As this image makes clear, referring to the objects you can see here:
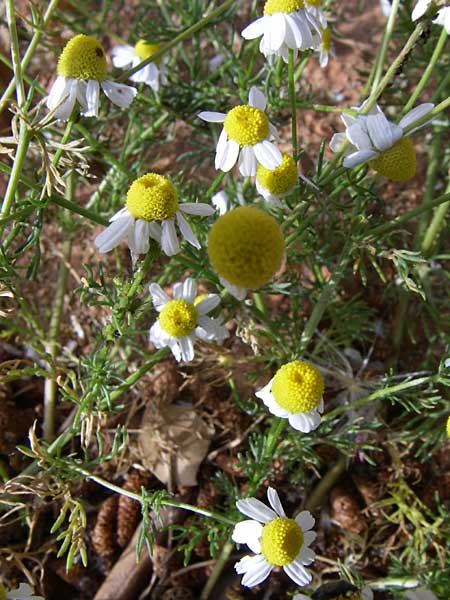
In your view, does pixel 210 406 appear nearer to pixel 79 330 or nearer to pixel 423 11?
pixel 79 330

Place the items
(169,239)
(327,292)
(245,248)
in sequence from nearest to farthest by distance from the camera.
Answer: (245,248), (169,239), (327,292)

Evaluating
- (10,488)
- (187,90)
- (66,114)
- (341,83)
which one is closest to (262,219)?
(66,114)

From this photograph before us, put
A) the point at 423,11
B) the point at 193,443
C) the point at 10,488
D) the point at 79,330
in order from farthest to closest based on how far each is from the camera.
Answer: the point at 79,330 → the point at 193,443 → the point at 10,488 → the point at 423,11

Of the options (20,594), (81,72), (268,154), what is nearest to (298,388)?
(268,154)

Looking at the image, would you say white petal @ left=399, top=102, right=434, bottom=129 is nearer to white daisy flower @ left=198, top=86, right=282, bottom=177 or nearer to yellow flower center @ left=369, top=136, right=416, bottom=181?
yellow flower center @ left=369, top=136, right=416, bottom=181

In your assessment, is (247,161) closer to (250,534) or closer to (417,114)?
(417,114)

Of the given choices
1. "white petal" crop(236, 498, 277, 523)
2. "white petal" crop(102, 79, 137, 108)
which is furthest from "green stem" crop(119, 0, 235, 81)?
"white petal" crop(236, 498, 277, 523)
